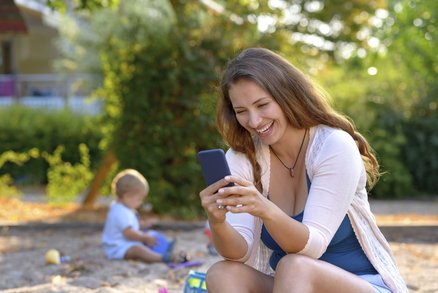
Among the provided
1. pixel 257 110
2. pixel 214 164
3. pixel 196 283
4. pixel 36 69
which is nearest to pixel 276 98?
pixel 257 110

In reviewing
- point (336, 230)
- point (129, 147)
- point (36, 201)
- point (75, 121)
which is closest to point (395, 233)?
point (129, 147)

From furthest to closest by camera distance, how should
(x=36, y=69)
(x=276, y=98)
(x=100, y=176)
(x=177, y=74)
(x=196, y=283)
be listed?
(x=36, y=69), (x=100, y=176), (x=177, y=74), (x=196, y=283), (x=276, y=98)

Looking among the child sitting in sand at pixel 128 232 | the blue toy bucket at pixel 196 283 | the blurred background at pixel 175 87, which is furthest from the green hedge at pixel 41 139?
the blue toy bucket at pixel 196 283

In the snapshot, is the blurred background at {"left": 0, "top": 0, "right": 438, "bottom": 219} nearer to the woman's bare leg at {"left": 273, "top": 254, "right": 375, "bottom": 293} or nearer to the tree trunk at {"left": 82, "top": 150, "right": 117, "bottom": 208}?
the tree trunk at {"left": 82, "top": 150, "right": 117, "bottom": 208}

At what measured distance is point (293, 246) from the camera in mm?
2715

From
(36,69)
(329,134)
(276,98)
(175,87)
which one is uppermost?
(36,69)

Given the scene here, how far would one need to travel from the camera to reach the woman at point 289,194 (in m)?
2.68

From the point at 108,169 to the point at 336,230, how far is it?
6575 millimetres

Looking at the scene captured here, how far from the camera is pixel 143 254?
229 inches

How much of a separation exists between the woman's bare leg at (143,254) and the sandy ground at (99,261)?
0.09m

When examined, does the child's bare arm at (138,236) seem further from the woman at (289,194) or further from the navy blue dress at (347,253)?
the navy blue dress at (347,253)

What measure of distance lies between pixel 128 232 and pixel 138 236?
87mm

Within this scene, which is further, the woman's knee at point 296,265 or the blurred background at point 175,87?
the blurred background at point 175,87

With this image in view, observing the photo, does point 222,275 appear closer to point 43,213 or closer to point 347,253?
point 347,253
